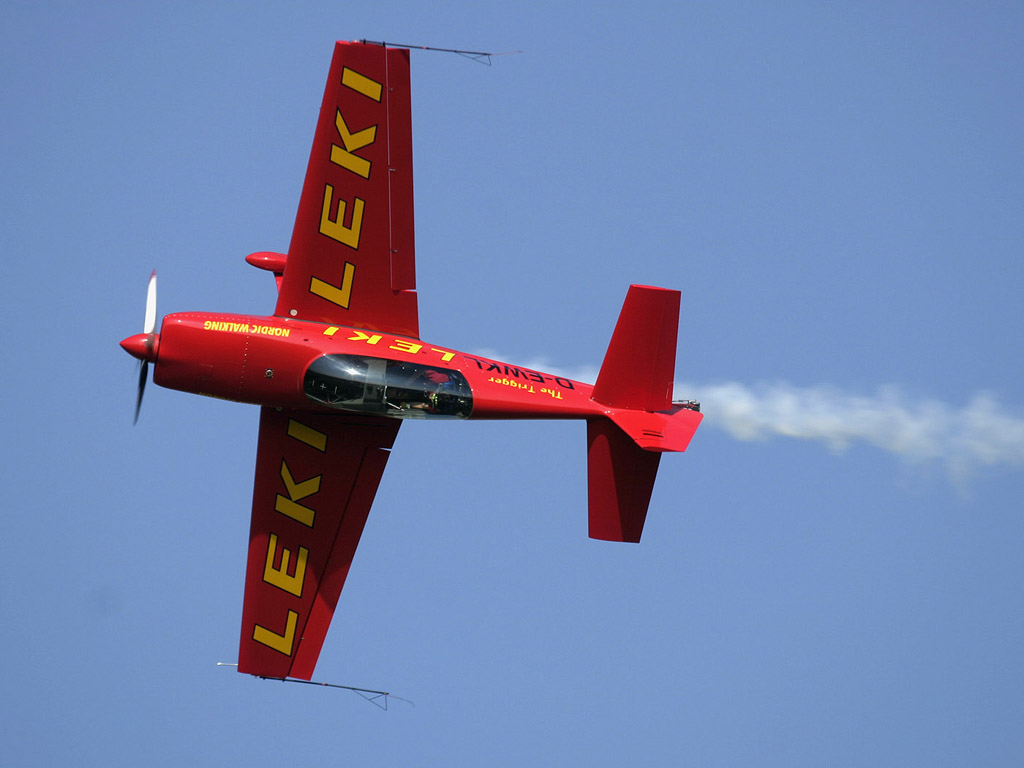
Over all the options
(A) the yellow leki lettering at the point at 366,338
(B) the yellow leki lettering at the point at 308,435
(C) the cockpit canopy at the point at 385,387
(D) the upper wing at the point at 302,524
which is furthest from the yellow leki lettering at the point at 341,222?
(B) the yellow leki lettering at the point at 308,435

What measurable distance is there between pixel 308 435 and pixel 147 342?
2928mm

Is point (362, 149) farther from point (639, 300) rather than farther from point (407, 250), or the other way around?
point (639, 300)

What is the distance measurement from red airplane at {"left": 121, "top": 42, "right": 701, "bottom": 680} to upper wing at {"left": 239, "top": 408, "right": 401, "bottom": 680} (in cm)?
3

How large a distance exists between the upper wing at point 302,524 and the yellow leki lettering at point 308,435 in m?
0.02

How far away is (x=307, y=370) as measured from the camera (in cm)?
2256

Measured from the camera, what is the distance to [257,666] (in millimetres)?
24422

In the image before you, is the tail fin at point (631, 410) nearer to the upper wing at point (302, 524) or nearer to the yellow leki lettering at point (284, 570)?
the upper wing at point (302, 524)

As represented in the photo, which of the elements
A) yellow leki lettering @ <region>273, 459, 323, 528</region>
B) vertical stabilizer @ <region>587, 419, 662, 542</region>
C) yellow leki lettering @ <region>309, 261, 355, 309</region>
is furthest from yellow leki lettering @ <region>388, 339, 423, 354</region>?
vertical stabilizer @ <region>587, 419, 662, 542</region>

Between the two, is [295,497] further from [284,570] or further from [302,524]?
[284,570]

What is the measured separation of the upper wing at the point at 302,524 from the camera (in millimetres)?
23953

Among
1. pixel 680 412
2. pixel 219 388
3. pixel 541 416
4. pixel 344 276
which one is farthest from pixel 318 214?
pixel 680 412

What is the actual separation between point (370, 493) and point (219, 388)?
3065mm

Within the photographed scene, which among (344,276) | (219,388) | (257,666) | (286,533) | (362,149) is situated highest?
(362,149)

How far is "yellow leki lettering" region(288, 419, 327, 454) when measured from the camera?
23875mm
